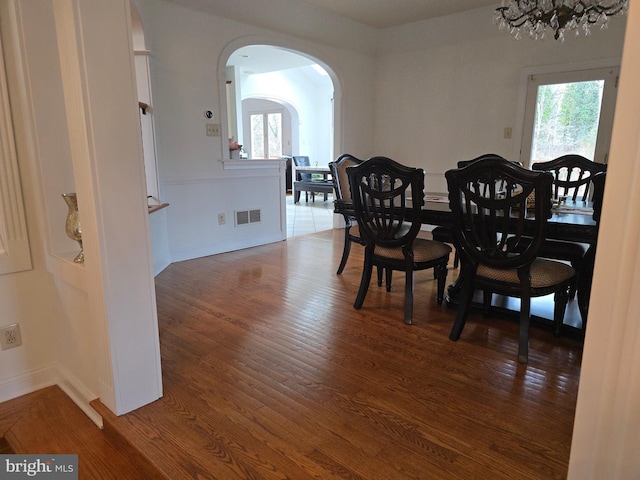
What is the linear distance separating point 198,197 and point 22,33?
2.47 m

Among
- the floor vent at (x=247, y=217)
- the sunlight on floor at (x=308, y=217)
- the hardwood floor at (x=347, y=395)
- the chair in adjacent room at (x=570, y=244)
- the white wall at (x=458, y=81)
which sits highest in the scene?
the white wall at (x=458, y=81)

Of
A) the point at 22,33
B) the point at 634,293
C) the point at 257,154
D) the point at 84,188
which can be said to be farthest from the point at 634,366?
the point at 257,154

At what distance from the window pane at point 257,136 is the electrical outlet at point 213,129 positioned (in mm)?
7631

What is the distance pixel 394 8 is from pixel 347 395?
461cm

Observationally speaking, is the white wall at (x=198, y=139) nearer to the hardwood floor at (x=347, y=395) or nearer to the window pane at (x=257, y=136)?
the hardwood floor at (x=347, y=395)

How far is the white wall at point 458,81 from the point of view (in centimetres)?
448

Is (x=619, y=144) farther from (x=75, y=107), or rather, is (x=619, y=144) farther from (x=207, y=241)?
(x=207, y=241)

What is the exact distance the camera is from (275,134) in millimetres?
11461

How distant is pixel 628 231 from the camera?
0.75 m

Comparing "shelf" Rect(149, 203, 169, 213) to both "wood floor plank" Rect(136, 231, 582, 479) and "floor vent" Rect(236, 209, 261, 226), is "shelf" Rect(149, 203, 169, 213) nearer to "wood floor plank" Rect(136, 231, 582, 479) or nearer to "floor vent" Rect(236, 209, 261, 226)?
"wood floor plank" Rect(136, 231, 582, 479)

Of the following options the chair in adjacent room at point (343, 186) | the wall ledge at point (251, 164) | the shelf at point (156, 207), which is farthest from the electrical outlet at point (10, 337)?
the wall ledge at point (251, 164)

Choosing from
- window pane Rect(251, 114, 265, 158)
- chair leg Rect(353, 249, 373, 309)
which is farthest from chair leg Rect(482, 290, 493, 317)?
window pane Rect(251, 114, 265, 158)

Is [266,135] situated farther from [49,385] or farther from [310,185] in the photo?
[49,385]

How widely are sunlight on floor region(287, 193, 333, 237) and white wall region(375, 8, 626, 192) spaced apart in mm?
1414
